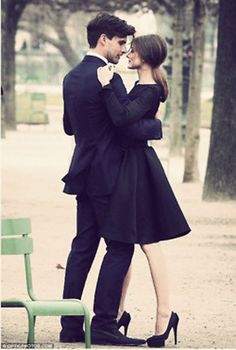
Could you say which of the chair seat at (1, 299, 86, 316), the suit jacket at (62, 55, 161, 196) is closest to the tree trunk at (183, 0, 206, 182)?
the suit jacket at (62, 55, 161, 196)

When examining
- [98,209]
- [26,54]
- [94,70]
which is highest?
[94,70]

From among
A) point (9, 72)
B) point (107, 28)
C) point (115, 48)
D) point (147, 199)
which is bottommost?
point (9, 72)

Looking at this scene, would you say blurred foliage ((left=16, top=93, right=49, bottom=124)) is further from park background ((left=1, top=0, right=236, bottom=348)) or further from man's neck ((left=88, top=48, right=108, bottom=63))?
man's neck ((left=88, top=48, right=108, bottom=63))

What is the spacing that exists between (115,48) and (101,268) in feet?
4.02

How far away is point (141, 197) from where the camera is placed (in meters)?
8.89

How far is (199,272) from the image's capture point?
12.7 m

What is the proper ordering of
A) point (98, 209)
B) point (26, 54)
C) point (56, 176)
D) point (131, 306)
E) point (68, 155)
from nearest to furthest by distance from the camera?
point (98, 209), point (131, 306), point (56, 176), point (68, 155), point (26, 54)

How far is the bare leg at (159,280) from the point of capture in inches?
348

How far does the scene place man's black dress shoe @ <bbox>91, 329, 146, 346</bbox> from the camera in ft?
28.7

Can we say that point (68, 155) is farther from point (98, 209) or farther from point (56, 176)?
point (98, 209)

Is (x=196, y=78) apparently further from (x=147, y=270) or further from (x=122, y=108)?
(x=122, y=108)

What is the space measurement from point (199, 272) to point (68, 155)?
18036 mm

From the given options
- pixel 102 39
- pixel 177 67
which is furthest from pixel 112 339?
pixel 177 67

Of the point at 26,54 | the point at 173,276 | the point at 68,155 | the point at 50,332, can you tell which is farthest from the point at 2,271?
the point at 26,54
